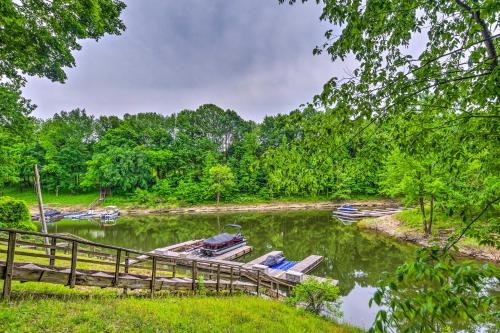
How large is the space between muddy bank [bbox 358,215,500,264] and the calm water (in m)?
1.13

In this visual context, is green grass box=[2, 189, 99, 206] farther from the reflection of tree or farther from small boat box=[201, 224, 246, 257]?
small boat box=[201, 224, 246, 257]

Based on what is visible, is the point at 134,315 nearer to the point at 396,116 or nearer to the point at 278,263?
the point at 396,116

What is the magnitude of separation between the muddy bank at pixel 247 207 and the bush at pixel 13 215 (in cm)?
2259

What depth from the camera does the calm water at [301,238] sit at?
1341 centimetres

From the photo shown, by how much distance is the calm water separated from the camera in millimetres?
13406

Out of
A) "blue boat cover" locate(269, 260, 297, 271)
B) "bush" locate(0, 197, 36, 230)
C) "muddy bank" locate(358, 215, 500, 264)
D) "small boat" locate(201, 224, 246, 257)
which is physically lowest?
"blue boat cover" locate(269, 260, 297, 271)

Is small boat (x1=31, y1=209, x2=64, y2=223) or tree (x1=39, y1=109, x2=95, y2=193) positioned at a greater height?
tree (x1=39, y1=109, x2=95, y2=193)

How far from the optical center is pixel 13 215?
48.7 feet

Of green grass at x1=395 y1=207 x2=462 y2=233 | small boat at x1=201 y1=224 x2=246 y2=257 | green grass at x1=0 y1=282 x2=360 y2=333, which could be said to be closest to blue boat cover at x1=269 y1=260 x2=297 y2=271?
small boat at x1=201 y1=224 x2=246 y2=257

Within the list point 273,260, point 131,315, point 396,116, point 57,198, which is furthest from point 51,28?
point 57,198

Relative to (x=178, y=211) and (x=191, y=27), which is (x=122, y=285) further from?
(x=178, y=211)

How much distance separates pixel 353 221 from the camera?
94.5 ft

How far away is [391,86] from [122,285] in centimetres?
701

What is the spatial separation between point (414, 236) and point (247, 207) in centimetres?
2468
